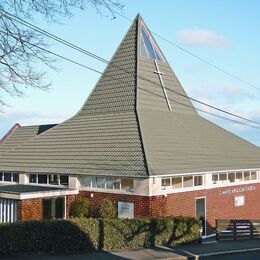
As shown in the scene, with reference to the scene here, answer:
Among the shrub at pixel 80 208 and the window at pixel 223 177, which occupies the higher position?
the window at pixel 223 177

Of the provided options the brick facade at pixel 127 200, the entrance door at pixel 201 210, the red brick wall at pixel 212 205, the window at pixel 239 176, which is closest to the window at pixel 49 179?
the brick facade at pixel 127 200

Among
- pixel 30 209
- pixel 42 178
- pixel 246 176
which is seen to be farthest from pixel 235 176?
pixel 30 209

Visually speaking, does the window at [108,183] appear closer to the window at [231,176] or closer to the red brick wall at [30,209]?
the red brick wall at [30,209]

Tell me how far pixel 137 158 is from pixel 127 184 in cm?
126

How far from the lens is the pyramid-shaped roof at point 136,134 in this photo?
23766mm

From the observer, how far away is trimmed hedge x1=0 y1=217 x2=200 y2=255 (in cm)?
1545

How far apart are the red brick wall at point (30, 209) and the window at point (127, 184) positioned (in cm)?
390

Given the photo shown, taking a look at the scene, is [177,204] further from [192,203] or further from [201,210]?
[201,210]

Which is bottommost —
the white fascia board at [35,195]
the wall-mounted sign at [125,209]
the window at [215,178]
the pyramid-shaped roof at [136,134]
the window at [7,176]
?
the wall-mounted sign at [125,209]

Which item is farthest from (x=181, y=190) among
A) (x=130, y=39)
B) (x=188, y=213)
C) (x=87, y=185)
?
(x=130, y=39)

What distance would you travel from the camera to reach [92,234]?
17094 mm

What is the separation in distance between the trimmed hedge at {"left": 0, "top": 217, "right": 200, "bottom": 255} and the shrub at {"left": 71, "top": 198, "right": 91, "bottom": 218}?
557cm

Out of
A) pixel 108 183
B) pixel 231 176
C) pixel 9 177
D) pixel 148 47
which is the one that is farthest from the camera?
pixel 148 47

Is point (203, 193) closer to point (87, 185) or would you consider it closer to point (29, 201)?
point (87, 185)
